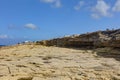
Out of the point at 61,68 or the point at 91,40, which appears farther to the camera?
the point at 91,40

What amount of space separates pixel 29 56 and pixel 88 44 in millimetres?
4155

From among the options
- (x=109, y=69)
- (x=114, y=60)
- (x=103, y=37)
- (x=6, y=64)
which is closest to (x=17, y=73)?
(x=6, y=64)

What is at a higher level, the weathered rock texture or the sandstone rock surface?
the weathered rock texture

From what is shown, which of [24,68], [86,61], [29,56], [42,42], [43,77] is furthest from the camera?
[42,42]

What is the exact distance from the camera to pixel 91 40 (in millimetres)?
14469

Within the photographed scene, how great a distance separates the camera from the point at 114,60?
1088cm

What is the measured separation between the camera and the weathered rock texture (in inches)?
514

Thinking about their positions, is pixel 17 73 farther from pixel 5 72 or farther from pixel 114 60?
pixel 114 60

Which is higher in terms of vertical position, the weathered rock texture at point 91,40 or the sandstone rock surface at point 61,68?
the weathered rock texture at point 91,40

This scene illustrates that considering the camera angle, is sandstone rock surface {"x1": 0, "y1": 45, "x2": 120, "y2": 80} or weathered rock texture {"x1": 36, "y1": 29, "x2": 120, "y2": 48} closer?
sandstone rock surface {"x1": 0, "y1": 45, "x2": 120, "y2": 80}

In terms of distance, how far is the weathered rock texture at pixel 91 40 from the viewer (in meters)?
13.1

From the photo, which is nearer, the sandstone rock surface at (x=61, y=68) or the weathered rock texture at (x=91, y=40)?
the sandstone rock surface at (x=61, y=68)

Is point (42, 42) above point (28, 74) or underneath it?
above

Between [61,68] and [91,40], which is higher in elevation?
[91,40]
